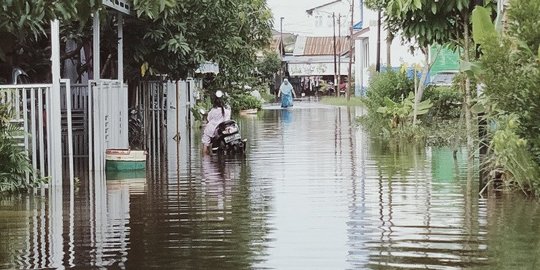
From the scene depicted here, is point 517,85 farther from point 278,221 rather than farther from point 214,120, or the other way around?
point 214,120

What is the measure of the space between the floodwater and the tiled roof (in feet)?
228

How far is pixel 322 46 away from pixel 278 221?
78.3 meters

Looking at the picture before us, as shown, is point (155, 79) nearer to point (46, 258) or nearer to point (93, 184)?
point (93, 184)

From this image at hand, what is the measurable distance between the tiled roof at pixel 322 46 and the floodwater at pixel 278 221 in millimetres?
69541

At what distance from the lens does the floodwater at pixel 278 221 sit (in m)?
8.64

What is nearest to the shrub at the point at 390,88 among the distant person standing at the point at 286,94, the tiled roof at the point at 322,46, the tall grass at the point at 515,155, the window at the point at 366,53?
the tall grass at the point at 515,155

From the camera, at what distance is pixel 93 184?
1540 centimetres

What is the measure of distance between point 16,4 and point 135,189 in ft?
30.1

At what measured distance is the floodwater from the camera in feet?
28.3

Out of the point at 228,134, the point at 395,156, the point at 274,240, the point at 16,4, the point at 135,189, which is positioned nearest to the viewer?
the point at 16,4

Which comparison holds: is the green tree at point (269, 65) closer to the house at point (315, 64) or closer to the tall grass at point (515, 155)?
the house at point (315, 64)

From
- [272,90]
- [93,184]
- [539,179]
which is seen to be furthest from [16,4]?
[272,90]

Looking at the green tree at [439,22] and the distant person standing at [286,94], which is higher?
the green tree at [439,22]

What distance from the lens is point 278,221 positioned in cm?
1093
